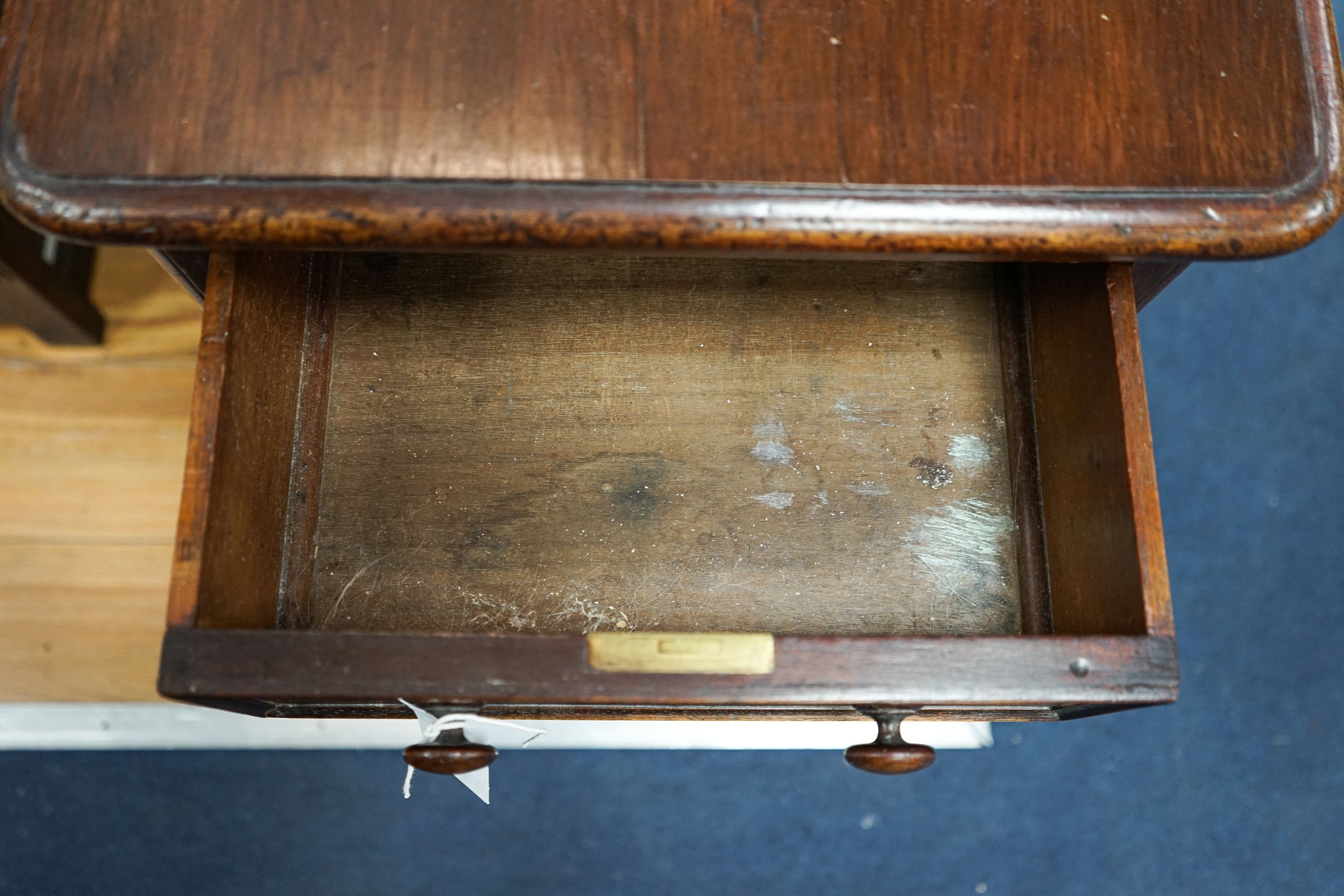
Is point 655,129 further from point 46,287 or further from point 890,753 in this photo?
point 46,287

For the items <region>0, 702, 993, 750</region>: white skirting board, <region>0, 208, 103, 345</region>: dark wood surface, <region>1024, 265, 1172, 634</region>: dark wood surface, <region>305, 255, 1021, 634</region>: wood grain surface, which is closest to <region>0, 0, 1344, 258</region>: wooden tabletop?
<region>1024, 265, 1172, 634</region>: dark wood surface

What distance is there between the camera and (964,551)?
2.03ft

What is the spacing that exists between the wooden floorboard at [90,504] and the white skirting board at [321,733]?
23mm

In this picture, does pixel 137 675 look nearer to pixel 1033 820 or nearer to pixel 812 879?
pixel 812 879

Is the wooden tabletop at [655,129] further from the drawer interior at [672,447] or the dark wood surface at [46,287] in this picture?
the dark wood surface at [46,287]

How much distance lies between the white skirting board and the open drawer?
1.05 ft

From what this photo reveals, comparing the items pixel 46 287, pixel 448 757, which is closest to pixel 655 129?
pixel 448 757

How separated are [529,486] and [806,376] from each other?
200mm

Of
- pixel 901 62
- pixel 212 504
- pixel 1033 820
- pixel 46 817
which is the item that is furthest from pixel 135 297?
pixel 1033 820

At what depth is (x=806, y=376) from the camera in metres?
0.64

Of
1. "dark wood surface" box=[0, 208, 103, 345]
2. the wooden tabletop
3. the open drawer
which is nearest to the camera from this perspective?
the wooden tabletop

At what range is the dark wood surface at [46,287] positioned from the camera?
869mm

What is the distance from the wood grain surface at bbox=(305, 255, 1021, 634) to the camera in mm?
605

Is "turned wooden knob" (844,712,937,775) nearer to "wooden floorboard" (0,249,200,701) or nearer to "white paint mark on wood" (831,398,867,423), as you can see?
"white paint mark on wood" (831,398,867,423)
